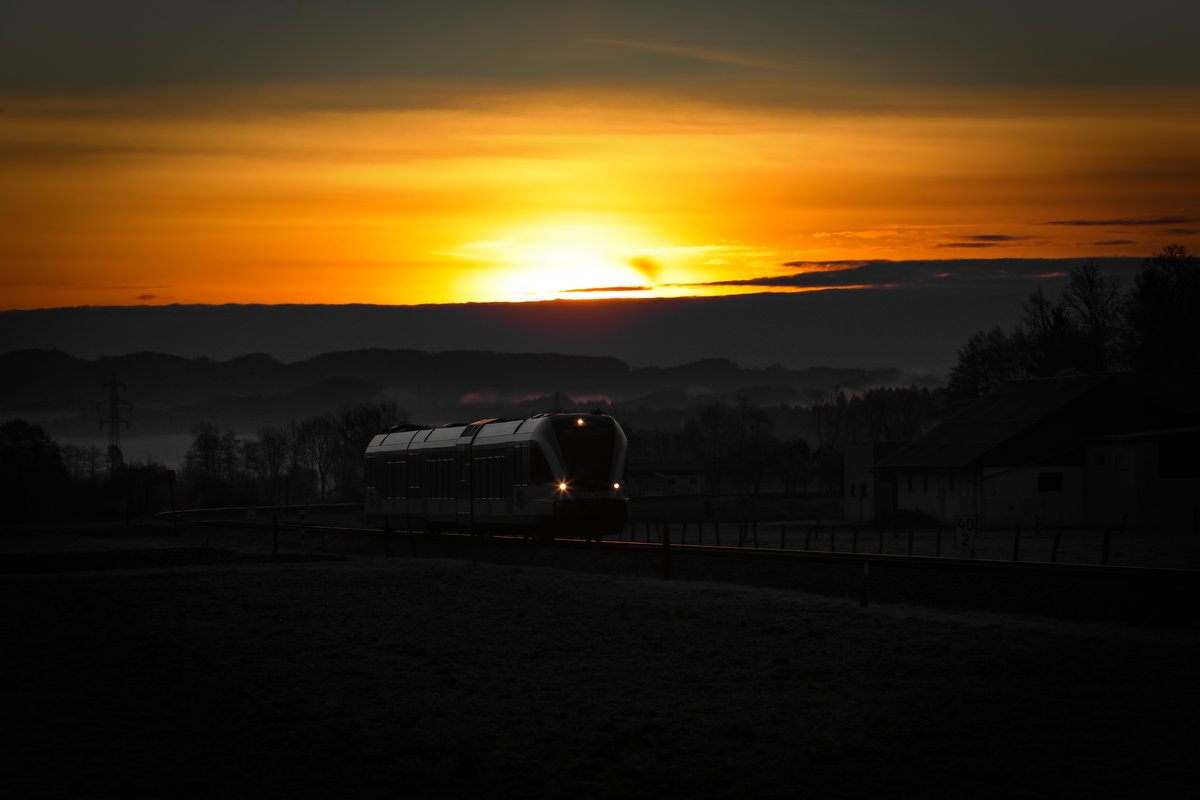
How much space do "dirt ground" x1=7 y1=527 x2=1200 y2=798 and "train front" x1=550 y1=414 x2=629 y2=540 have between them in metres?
10.9

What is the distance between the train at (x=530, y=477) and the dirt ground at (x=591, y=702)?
36.3 feet

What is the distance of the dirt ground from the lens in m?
15.4

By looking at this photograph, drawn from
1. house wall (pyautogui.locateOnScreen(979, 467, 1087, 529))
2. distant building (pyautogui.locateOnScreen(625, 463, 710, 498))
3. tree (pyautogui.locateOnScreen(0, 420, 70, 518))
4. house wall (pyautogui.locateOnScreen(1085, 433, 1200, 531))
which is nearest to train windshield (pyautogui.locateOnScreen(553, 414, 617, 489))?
house wall (pyautogui.locateOnScreen(1085, 433, 1200, 531))

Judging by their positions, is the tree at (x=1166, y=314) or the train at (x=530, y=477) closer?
the train at (x=530, y=477)

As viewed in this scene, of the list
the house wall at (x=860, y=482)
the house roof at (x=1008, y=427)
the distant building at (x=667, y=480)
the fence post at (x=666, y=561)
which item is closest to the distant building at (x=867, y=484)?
the house wall at (x=860, y=482)

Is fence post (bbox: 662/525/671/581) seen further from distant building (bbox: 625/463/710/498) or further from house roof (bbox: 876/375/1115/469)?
distant building (bbox: 625/463/710/498)

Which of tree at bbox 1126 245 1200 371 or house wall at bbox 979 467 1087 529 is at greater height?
tree at bbox 1126 245 1200 371

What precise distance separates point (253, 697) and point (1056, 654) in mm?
12217

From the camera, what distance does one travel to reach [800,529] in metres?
74.9

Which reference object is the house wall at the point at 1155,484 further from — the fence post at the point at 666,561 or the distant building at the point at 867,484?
the fence post at the point at 666,561

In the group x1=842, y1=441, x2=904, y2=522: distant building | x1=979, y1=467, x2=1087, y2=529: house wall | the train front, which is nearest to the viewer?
the train front

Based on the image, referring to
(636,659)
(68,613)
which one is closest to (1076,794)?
(636,659)

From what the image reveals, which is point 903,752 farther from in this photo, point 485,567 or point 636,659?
point 485,567

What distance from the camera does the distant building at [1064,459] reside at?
61.8 m
